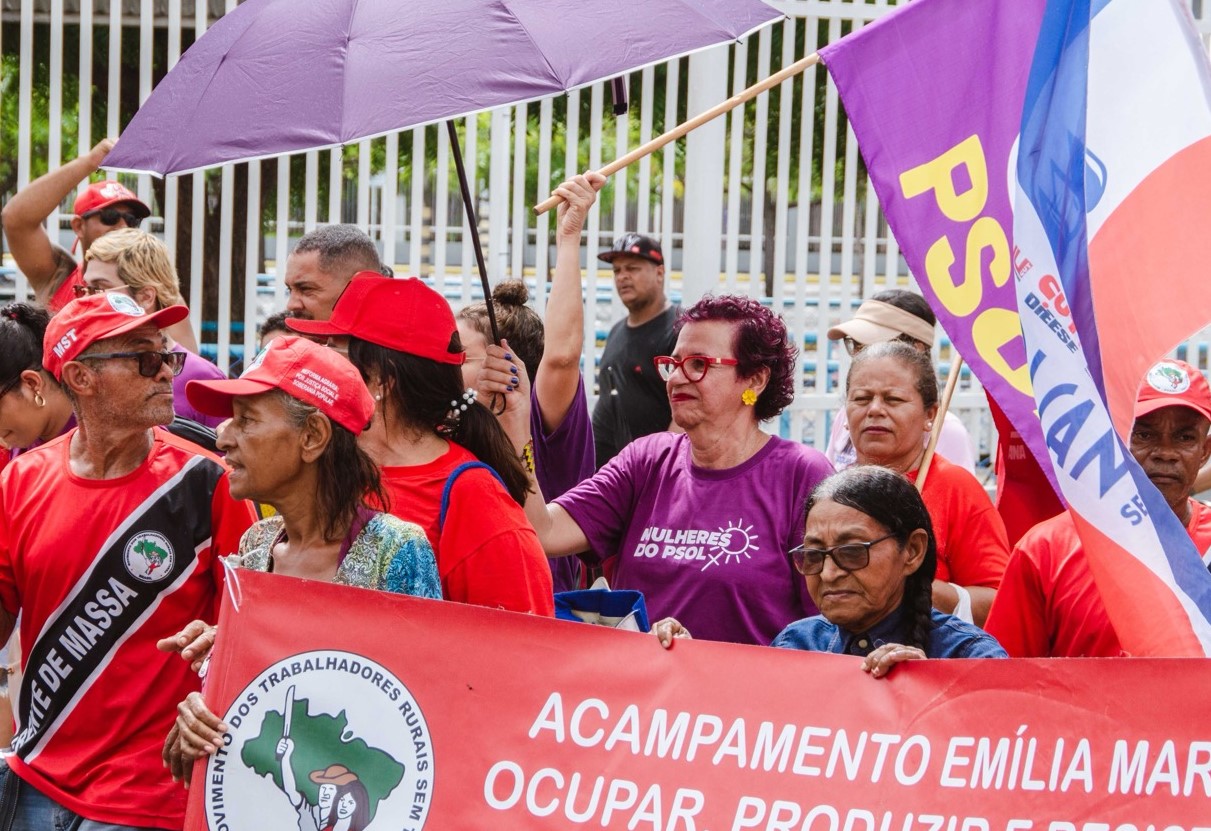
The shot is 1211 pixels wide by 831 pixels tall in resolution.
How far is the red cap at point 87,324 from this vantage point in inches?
156

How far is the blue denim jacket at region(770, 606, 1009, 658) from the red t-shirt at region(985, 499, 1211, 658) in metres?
0.31

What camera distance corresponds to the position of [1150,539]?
3.38m

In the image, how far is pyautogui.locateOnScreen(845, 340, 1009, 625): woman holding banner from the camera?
4.54 m

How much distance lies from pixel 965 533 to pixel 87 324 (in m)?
2.40

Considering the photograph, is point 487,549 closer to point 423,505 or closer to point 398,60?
point 423,505

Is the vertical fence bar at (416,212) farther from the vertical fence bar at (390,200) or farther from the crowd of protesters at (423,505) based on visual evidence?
the crowd of protesters at (423,505)

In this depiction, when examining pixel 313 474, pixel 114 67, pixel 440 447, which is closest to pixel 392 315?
pixel 440 447

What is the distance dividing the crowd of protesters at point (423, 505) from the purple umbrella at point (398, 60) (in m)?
0.42

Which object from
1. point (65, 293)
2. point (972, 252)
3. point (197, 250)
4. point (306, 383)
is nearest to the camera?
point (306, 383)

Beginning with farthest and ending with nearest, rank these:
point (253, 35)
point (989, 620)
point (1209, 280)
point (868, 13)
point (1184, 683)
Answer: point (868, 13)
point (253, 35)
point (989, 620)
point (1209, 280)
point (1184, 683)

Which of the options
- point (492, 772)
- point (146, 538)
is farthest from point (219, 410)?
point (492, 772)

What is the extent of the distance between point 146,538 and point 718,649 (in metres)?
1.38

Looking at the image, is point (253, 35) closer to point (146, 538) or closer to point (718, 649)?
point (146, 538)

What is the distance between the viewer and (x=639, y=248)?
833 centimetres
